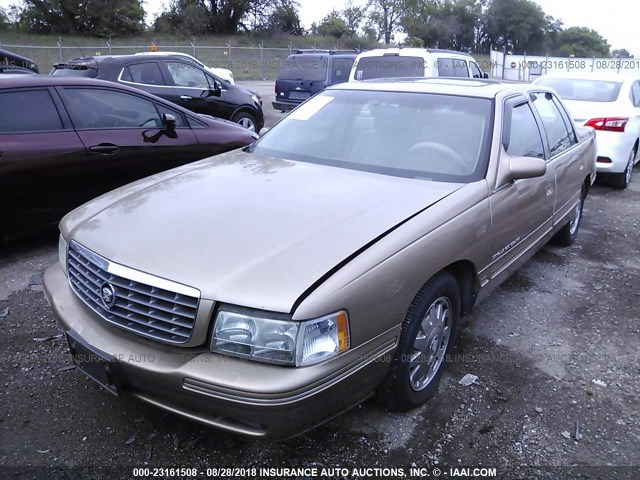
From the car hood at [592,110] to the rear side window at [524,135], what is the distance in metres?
3.90

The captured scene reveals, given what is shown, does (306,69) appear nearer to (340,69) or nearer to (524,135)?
(340,69)

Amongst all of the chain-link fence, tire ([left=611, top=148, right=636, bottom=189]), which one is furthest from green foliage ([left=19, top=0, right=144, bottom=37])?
tire ([left=611, top=148, right=636, bottom=189])

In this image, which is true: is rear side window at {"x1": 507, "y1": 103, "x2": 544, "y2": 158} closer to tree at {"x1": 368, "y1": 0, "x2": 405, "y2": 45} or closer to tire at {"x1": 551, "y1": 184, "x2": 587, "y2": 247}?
tire at {"x1": 551, "y1": 184, "x2": 587, "y2": 247}

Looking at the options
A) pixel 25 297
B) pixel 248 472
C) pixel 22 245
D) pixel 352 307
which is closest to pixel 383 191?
pixel 352 307

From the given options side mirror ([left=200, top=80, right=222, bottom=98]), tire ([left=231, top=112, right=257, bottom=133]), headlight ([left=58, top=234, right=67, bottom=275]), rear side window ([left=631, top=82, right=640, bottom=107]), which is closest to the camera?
headlight ([left=58, top=234, right=67, bottom=275])

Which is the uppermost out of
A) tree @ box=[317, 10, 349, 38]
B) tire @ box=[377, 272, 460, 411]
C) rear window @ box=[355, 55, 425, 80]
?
tree @ box=[317, 10, 349, 38]

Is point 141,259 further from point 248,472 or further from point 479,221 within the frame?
point 479,221

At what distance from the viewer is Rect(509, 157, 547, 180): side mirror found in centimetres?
319

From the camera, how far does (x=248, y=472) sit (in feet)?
7.98

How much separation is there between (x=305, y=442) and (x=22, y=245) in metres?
3.61

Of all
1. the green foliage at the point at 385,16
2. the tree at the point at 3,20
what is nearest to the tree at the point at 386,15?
the green foliage at the point at 385,16

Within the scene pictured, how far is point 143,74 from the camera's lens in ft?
28.7

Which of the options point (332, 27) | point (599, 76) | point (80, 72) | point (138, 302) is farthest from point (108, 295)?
point (332, 27)

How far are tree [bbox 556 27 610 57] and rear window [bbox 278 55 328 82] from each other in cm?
5155
